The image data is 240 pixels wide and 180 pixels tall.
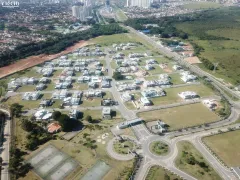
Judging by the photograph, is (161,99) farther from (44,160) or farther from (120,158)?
(44,160)

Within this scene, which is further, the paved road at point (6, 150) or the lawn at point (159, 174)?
the paved road at point (6, 150)

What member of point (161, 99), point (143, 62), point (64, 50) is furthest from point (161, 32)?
point (161, 99)

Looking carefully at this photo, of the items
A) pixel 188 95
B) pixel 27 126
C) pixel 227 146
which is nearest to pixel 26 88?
pixel 27 126

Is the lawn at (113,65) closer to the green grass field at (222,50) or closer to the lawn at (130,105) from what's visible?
the lawn at (130,105)

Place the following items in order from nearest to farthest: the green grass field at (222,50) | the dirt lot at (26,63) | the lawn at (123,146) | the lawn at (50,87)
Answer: the lawn at (123,146), the lawn at (50,87), the green grass field at (222,50), the dirt lot at (26,63)

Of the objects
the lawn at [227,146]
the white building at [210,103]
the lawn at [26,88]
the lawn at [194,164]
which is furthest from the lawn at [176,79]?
the lawn at [26,88]

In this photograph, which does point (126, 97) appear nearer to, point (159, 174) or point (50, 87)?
point (50, 87)
